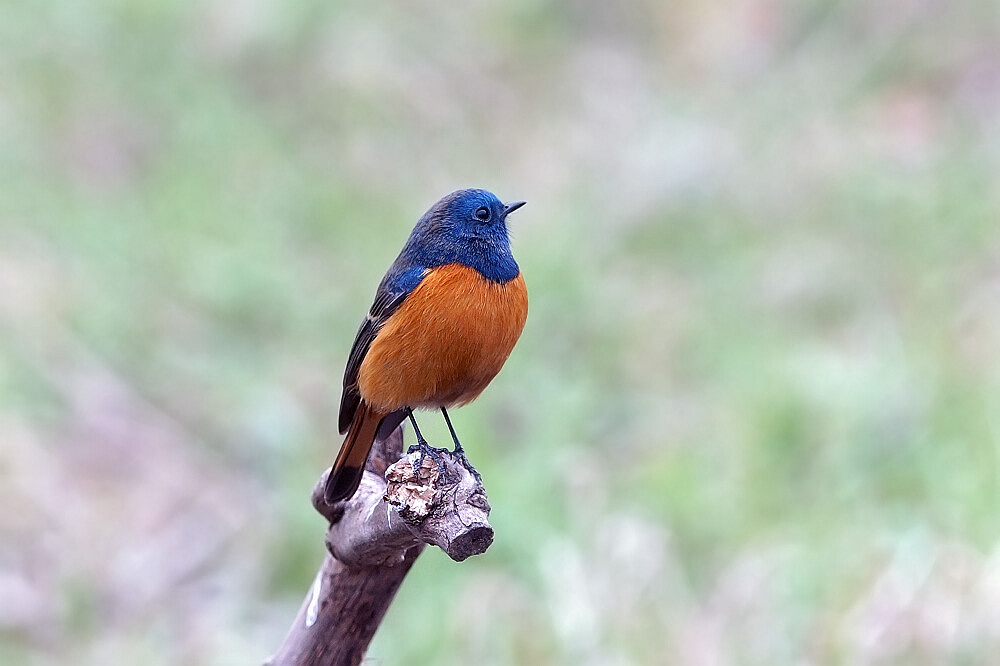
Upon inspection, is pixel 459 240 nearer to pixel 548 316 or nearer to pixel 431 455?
pixel 431 455

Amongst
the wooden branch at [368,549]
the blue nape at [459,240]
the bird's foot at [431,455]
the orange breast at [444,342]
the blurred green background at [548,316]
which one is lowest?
the wooden branch at [368,549]

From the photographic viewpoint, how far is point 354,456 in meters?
3.58

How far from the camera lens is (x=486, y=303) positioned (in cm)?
378

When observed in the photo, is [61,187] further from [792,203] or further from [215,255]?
[792,203]

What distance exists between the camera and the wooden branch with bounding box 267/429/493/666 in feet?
9.50

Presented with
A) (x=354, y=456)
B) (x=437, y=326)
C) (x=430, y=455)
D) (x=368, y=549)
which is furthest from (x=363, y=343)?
(x=368, y=549)

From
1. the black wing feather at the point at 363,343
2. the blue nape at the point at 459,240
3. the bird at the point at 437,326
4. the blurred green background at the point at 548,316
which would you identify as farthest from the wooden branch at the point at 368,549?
the blurred green background at the point at 548,316

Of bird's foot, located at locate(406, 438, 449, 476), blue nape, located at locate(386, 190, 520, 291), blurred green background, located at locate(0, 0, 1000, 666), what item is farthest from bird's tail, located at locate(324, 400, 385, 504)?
blurred green background, located at locate(0, 0, 1000, 666)

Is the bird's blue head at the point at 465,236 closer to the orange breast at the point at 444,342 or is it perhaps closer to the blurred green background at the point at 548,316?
the orange breast at the point at 444,342

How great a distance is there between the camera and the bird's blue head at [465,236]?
3.99 metres

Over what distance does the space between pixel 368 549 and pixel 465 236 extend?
127cm

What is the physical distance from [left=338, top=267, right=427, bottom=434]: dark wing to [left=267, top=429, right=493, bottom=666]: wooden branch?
1.39 ft

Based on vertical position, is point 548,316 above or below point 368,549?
above

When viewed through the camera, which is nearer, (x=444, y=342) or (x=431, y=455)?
(x=431, y=455)
